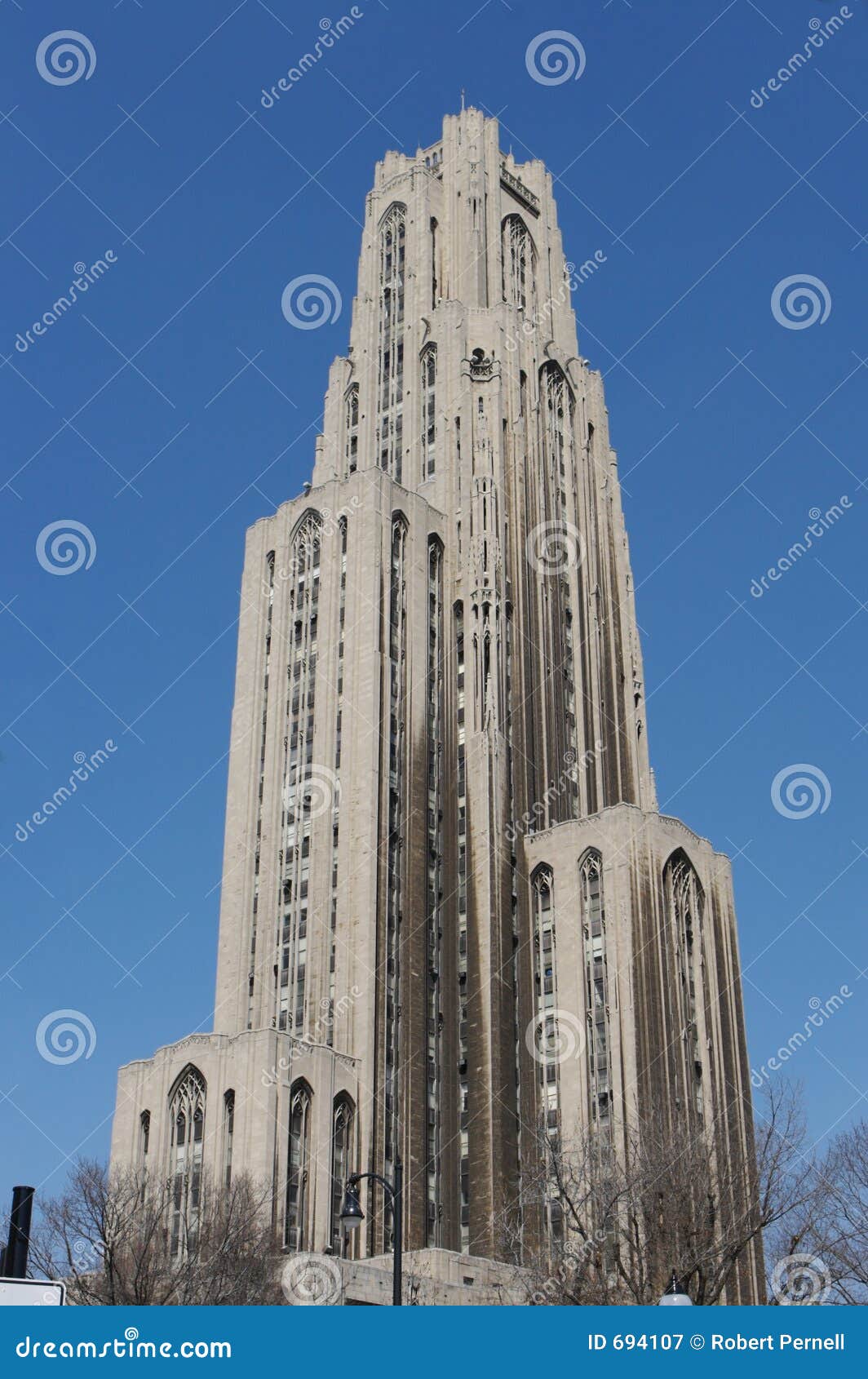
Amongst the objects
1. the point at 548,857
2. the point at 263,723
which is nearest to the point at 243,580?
the point at 263,723

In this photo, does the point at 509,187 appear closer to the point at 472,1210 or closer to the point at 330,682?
the point at 330,682

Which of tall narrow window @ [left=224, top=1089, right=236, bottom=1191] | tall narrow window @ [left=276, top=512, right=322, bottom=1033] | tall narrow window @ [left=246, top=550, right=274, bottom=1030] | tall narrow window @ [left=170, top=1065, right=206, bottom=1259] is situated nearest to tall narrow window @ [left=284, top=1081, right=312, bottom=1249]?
tall narrow window @ [left=224, top=1089, right=236, bottom=1191]

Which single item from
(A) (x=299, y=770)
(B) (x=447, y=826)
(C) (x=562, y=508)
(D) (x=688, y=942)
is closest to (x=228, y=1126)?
(B) (x=447, y=826)

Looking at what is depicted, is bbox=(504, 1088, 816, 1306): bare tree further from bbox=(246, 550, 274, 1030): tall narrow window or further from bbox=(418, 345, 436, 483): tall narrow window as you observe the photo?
bbox=(418, 345, 436, 483): tall narrow window

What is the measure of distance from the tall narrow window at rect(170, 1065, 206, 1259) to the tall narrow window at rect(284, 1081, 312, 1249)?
4.84 meters

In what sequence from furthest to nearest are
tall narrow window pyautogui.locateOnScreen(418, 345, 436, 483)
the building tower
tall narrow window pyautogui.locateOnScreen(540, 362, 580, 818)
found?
1. tall narrow window pyautogui.locateOnScreen(418, 345, 436, 483)
2. tall narrow window pyautogui.locateOnScreen(540, 362, 580, 818)
3. the building tower

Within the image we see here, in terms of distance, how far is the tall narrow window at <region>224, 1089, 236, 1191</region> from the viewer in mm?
80188

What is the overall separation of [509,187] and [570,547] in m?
36.6

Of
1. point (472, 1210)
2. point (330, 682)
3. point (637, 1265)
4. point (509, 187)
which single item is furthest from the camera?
Answer: point (509, 187)

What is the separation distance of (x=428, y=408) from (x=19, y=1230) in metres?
105

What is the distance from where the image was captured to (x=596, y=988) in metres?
89.2

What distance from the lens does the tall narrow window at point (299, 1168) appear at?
7888 cm

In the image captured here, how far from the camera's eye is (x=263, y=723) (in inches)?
4154

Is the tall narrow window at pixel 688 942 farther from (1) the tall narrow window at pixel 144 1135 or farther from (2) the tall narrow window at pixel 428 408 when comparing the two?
(2) the tall narrow window at pixel 428 408
